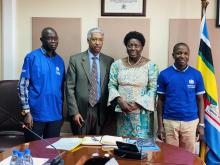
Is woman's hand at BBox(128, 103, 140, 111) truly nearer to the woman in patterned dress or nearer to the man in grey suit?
the woman in patterned dress

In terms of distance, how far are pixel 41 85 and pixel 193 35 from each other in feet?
5.45

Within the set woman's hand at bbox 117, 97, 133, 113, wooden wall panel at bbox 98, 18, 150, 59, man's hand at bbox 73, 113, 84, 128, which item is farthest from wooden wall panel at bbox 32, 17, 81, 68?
woman's hand at bbox 117, 97, 133, 113

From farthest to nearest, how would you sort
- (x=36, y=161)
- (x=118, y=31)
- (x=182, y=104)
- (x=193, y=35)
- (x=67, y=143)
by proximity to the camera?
(x=118, y=31) < (x=193, y=35) < (x=182, y=104) < (x=67, y=143) < (x=36, y=161)

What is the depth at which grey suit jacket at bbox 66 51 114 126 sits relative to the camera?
3.13 metres

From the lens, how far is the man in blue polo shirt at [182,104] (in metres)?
2.89

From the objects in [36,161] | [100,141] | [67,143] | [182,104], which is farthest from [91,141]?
[182,104]

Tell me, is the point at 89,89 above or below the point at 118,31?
below

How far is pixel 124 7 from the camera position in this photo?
3.47 meters

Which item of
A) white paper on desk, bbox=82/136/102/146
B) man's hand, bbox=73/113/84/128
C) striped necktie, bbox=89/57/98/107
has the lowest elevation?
man's hand, bbox=73/113/84/128

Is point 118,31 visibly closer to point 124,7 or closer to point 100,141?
point 124,7

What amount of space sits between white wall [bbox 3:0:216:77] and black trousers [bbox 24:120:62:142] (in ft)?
3.28

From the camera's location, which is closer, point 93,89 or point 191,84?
point 191,84

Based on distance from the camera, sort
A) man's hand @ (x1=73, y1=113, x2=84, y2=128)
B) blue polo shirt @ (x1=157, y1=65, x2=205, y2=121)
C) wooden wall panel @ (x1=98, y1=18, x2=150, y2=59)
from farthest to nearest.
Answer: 1. wooden wall panel @ (x1=98, y1=18, x2=150, y2=59)
2. man's hand @ (x1=73, y1=113, x2=84, y2=128)
3. blue polo shirt @ (x1=157, y1=65, x2=205, y2=121)

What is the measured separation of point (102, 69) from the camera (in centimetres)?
320
